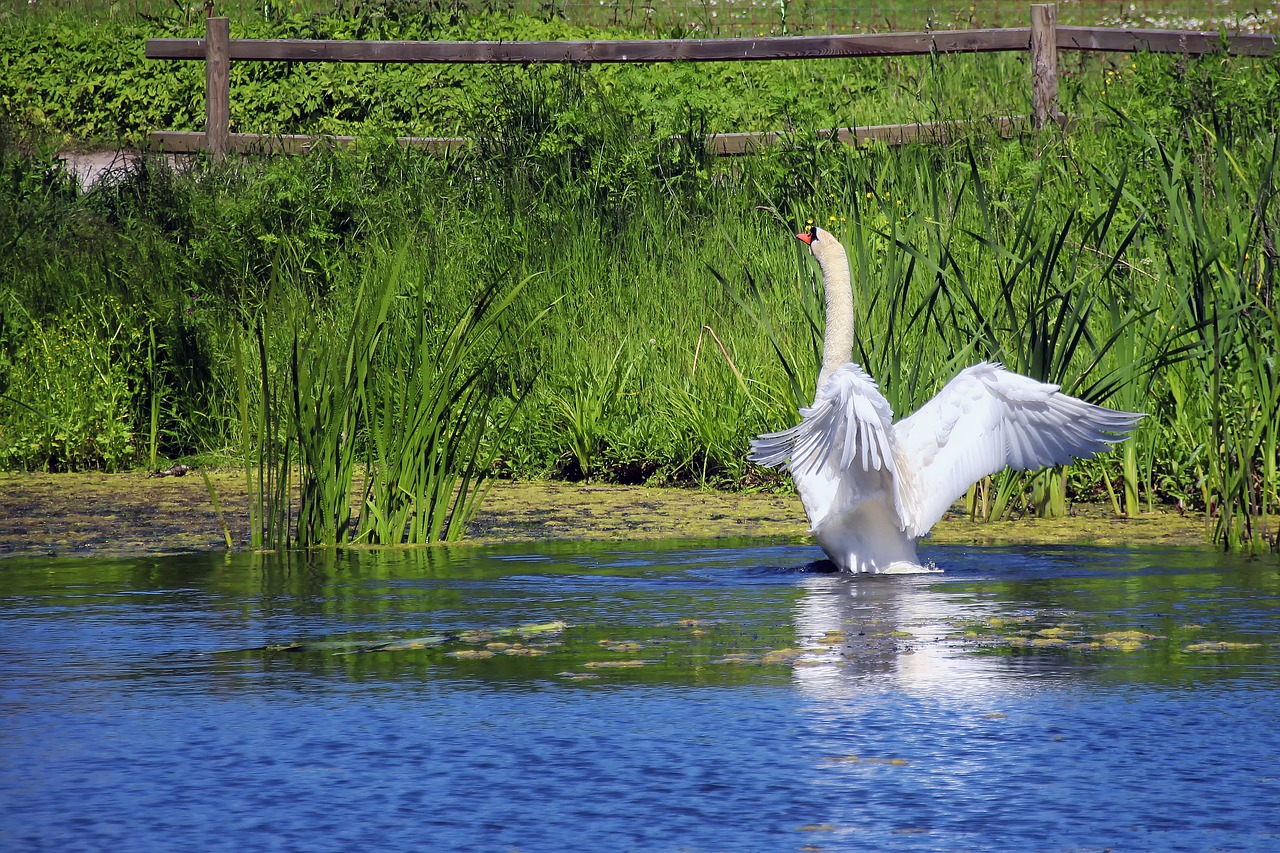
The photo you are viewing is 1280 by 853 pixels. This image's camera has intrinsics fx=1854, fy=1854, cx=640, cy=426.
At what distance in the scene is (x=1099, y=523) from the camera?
805 centimetres

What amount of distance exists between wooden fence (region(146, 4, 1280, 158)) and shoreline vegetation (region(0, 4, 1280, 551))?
0.88 feet

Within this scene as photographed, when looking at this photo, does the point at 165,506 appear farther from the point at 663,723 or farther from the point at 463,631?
the point at 663,723

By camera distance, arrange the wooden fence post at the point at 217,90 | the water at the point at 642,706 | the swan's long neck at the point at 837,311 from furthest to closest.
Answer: the wooden fence post at the point at 217,90
the swan's long neck at the point at 837,311
the water at the point at 642,706

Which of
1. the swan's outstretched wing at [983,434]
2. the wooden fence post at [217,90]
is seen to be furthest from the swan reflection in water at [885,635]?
the wooden fence post at [217,90]

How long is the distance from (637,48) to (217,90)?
300 centimetres

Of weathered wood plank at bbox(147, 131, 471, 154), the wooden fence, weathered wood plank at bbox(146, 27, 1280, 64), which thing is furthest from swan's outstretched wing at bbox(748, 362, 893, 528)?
weathered wood plank at bbox(147, 131, 471, 154)

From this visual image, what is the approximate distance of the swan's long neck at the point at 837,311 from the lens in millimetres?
7293

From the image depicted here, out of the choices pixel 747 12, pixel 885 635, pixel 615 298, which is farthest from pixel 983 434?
pixel 747 12

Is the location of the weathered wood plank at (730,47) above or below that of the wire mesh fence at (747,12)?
below

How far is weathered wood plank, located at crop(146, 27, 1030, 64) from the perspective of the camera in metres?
12.7

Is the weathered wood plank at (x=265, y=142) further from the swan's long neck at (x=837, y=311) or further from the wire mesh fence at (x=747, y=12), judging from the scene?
the wire mesh fence at (x=747, y=12)

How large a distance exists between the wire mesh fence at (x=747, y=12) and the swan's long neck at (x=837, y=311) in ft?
43.7

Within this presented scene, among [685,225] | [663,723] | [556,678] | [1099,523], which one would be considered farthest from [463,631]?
[685,225]

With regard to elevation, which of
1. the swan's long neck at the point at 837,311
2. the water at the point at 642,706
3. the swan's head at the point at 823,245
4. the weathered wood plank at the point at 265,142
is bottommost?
the water at the point at 642,706
